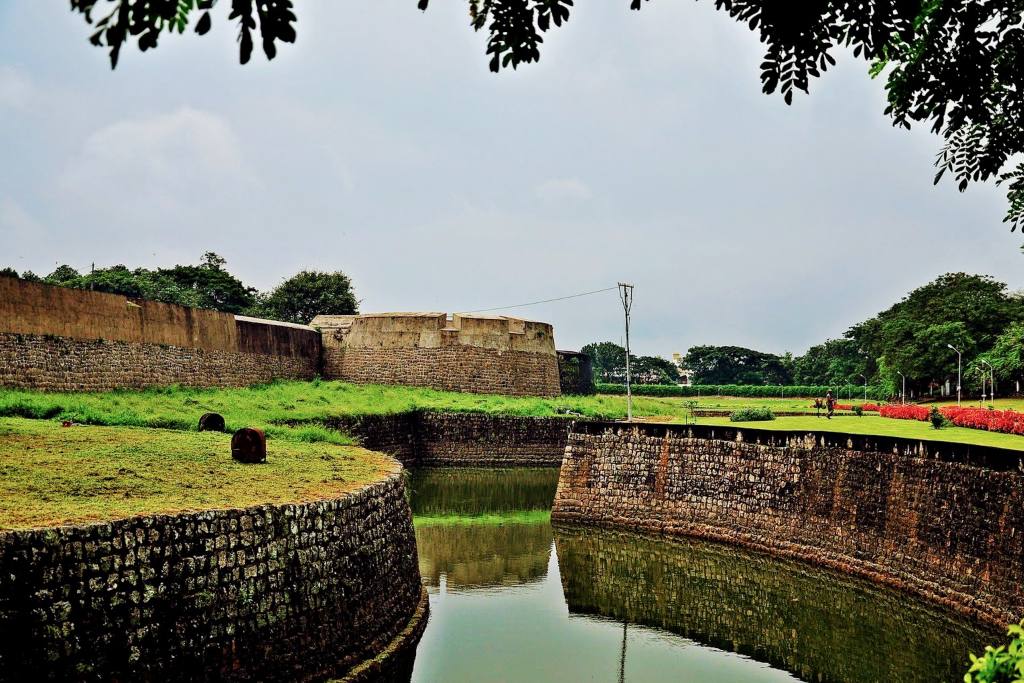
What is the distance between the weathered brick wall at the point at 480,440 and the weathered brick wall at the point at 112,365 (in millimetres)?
4993

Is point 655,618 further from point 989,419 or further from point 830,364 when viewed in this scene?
point 830,364

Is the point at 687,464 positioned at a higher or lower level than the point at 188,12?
lower

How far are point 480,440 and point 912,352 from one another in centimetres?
2770

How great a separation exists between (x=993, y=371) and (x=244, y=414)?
1242 inches

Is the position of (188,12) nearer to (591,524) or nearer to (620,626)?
(620,626)

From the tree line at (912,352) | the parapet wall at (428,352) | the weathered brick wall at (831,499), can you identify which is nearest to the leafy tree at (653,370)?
the tree line at (912,352)

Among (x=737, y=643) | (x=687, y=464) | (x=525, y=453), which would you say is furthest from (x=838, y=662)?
(x=525, y=453)

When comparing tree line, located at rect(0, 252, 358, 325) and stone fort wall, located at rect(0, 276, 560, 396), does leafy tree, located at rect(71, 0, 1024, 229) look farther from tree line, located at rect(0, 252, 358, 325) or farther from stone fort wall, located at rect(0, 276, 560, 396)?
tree line, located at rect(0, 252, 358, 325)

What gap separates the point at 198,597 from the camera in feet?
23.6

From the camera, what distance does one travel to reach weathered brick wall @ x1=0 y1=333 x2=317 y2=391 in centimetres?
1791

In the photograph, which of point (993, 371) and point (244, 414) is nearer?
point (244, 414)

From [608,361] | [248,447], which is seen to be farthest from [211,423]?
[608,361]

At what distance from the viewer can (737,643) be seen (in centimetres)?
1200

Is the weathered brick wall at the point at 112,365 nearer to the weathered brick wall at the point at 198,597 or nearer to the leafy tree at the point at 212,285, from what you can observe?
the weathered brick wall at the point at 198,597
